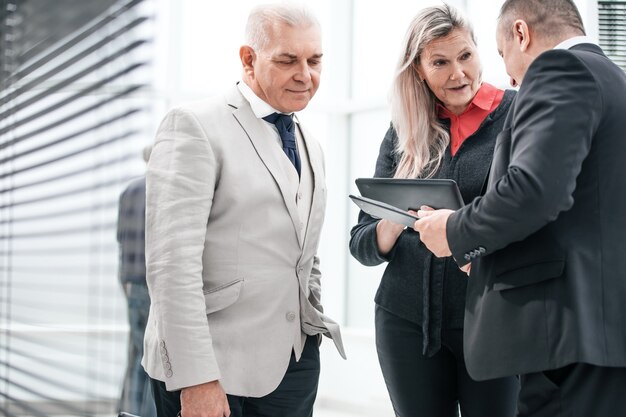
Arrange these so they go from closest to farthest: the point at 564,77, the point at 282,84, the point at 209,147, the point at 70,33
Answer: the point at 70,33 → the point at 564,77 → the point at 209,147 → the point at 282,84

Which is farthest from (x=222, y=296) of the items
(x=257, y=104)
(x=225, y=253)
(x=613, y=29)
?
(x=613, y=29)

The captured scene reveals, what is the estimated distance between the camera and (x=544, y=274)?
1.24 m

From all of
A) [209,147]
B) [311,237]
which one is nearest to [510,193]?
[311,237]

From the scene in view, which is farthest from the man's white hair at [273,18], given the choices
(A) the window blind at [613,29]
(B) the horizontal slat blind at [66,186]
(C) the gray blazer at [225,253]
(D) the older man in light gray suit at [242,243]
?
(A) the window blind at [613,29]

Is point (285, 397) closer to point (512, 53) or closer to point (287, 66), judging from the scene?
point (287, 66)

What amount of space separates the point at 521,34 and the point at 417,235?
579 millimetres

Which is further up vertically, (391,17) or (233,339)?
(391,17)

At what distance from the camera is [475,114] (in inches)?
70.7

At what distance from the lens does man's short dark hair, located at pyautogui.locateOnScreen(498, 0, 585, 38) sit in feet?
4.60

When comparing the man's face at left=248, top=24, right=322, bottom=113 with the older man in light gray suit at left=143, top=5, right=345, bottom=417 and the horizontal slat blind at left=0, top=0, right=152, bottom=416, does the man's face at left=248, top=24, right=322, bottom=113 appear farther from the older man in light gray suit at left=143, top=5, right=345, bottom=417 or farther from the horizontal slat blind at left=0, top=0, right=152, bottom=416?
the horizontal slat blind at left=0, top=0, right=152, bottom=416

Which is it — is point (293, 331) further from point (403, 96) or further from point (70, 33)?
point (70, 33)

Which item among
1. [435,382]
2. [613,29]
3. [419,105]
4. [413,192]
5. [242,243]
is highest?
[613,29]

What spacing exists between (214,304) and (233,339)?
8cm

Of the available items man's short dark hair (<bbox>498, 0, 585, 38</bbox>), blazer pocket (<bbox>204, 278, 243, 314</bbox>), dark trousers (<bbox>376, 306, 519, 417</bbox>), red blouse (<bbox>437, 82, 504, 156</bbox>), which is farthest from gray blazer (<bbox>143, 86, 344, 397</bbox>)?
man's short dark hair (<bbox>498, 0, 585, 38</bbox>)
